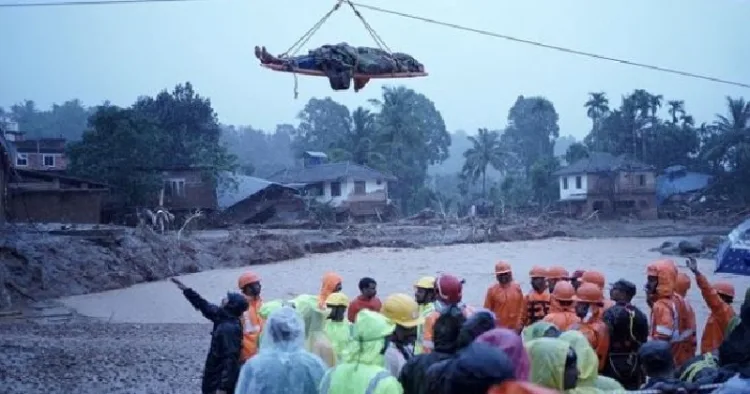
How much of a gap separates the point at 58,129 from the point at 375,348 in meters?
99.0

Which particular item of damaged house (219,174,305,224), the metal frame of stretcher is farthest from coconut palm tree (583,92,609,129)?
the metal frame of stretcher

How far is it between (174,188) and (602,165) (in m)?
30.8

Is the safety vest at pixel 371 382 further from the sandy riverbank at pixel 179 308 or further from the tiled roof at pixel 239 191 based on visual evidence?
the tiled roof at pixel 239 191

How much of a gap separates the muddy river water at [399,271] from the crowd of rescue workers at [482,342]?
11.3 meters

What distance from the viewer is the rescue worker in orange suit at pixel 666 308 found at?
638 centimetres

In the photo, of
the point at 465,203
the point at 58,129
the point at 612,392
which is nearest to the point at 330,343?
the point at 612,392

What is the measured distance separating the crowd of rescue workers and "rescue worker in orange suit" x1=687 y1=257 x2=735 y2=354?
0.01 m

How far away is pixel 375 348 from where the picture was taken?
410 cm

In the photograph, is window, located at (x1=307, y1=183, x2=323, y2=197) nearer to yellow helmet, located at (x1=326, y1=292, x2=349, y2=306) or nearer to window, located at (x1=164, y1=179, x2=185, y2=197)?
window, located at (x1=164, y1=179, x2=185, y2=197)

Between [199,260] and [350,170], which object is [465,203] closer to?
[350,170]

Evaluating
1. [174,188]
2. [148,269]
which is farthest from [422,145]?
[148,269]

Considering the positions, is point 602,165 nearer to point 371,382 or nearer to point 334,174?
point 334,174

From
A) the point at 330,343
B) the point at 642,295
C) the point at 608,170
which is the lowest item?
the point at 642,295

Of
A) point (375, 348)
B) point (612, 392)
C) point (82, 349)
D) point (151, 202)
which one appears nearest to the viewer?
point (612, 392)
